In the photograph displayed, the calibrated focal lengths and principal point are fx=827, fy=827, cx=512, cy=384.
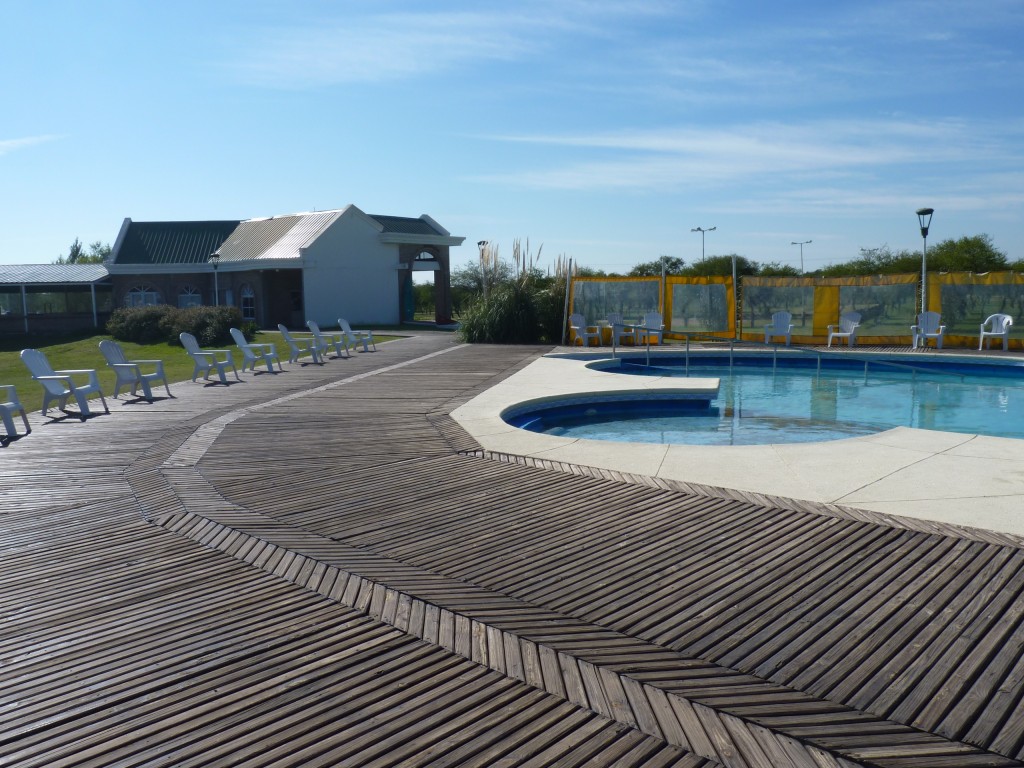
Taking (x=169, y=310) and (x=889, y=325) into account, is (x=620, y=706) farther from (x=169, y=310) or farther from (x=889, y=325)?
(x=169, y=310)

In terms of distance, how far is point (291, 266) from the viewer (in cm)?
3177

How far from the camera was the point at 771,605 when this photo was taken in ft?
12.6

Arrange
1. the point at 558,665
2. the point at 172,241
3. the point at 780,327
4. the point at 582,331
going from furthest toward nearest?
the point at 172,241, the point at 582,331, the point at 780,327, the point at 558,665

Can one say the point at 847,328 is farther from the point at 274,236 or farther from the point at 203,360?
the point at 274,236

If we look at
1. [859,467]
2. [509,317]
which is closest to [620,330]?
[509,317]

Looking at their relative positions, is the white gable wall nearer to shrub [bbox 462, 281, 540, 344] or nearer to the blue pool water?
shrub [bbox 462, 281, 540, 344]

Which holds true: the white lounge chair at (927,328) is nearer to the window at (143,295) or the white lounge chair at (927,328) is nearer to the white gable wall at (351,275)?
the white gable wall at (351,275)

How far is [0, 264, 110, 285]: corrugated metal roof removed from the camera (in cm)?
3453

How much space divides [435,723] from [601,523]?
8.05 feet

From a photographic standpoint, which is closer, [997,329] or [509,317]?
[997,329]

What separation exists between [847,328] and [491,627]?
17.6 metres

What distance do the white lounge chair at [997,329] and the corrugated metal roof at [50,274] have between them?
105 ft

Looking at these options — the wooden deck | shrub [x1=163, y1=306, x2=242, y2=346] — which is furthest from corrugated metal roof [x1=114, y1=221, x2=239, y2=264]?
the wooden deck

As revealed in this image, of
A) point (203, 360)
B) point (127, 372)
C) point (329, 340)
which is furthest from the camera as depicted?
point (329, 340)
